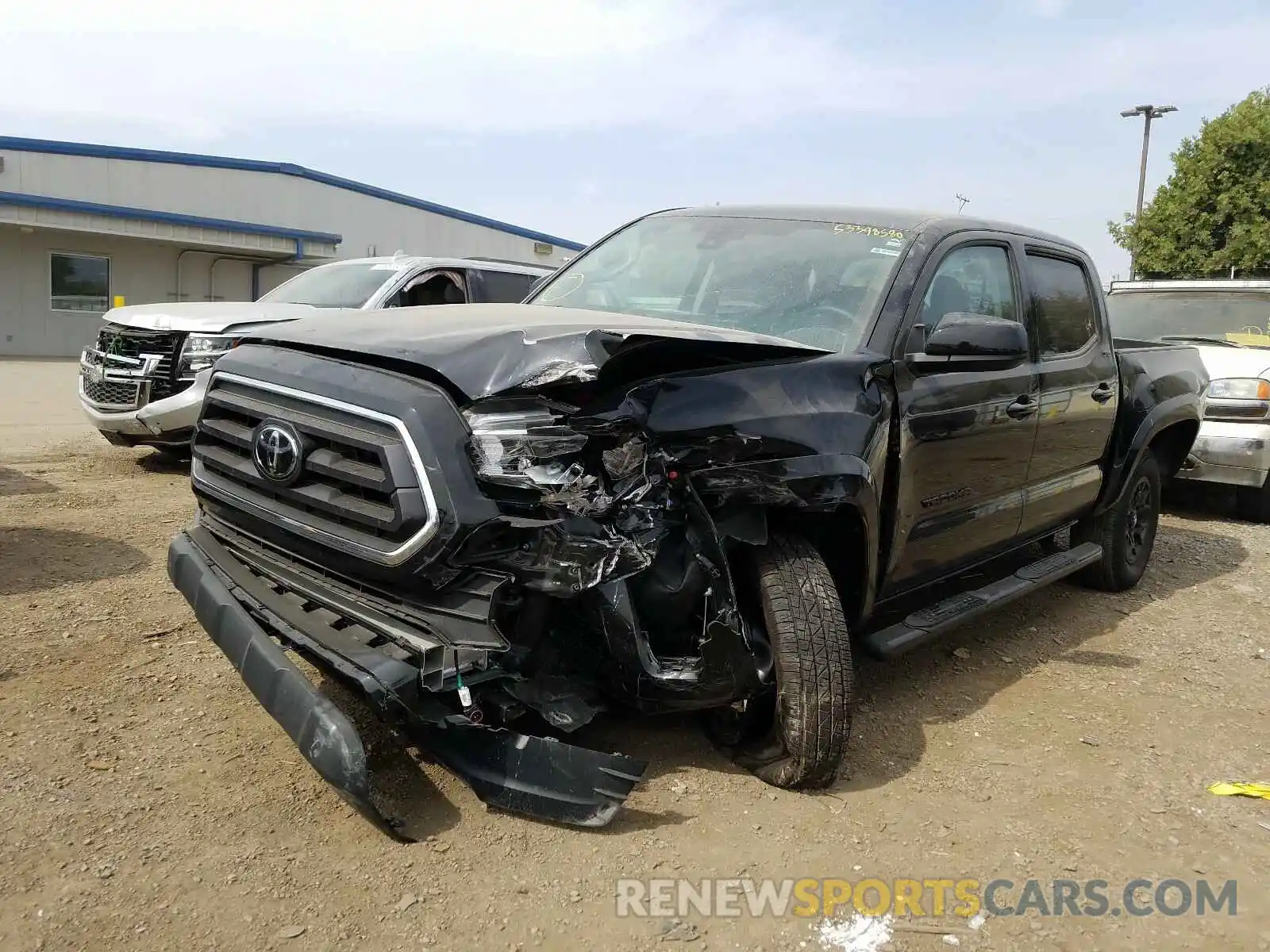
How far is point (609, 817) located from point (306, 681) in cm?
88

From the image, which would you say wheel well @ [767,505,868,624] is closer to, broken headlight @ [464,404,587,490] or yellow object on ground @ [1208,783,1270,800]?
broken headlight @ [464,404,587,490]

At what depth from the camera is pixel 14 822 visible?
261 cm

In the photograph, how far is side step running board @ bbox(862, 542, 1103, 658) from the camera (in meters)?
3.51

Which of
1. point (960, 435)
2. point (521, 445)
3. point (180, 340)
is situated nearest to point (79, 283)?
point (180, 340)

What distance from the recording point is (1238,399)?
7.47 meters

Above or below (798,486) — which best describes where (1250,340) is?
above

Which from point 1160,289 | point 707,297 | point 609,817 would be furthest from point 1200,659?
point 1160,289

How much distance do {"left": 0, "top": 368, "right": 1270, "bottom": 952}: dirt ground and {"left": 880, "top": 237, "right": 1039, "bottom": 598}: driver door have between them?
0.66 metres

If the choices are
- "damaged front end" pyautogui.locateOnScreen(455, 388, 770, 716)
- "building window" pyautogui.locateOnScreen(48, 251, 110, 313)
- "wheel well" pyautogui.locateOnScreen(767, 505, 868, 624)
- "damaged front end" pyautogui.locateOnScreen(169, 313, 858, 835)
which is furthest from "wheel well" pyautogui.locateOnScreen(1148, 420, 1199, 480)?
"building window" pyautogui.locateOnScreen(48, 251, 110, 313)

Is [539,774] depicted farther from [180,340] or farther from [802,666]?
[180,340]

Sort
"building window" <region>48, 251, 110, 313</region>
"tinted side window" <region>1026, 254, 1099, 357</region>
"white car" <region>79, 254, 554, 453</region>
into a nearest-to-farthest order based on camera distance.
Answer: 1. "tinted side window" <region>1026, 254, 1099, 357</region>
2. "white car" <region>79, 254, 554, 453</region>
3. "building window" <region>48, 251, 110, 313</region>

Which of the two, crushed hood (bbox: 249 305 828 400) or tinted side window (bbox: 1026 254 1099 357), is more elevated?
tinted side window (bbox: 1026 254 1099 357)

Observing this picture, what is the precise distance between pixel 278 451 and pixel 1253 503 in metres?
8.09

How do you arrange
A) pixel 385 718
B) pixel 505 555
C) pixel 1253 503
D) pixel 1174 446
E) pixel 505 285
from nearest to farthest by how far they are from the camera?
1. pixel 385 718
2. pixel 505 555
3. pixel 1174 446
4. pixel 1253 503
5. pixel 505 285
